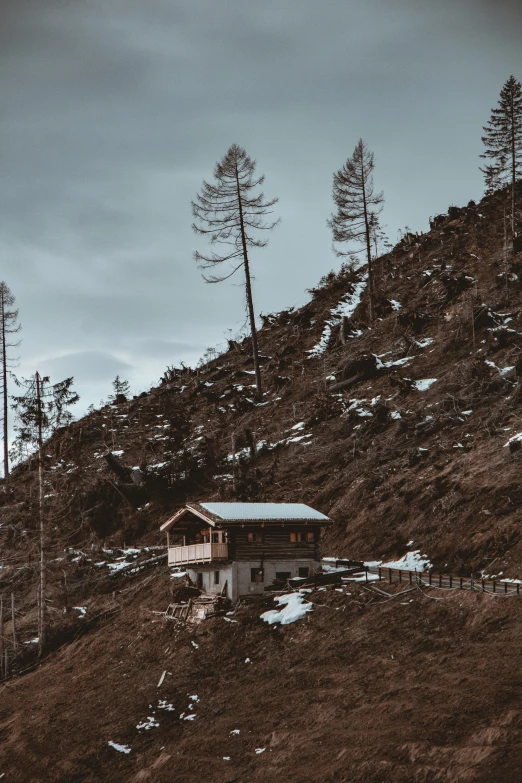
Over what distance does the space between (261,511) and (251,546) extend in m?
2.23

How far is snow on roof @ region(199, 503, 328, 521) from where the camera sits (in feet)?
143

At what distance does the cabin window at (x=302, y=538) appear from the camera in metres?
44.8

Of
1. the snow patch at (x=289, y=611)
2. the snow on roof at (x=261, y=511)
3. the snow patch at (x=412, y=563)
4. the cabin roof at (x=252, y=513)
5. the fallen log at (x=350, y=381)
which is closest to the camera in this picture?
the snow patch at (x=289, y=611)

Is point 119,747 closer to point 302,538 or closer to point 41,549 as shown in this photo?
point 302,538

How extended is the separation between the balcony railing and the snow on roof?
1928 millimetres

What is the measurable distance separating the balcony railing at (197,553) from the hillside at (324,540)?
9.55ft

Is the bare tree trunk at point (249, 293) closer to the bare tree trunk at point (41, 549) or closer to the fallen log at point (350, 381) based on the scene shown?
the fallen log at point (350, 381)

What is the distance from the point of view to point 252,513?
145 feet

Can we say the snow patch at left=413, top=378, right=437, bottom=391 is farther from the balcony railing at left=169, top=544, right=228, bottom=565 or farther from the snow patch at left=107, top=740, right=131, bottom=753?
the snow patch at left=107, top=740, right=131, bottom=753

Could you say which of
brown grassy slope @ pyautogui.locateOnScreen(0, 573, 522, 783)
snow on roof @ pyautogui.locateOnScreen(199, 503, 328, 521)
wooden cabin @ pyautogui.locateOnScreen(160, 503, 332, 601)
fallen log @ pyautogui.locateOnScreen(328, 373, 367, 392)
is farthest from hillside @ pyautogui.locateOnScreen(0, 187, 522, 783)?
snow on roof @ pyautogui.locateOnScreen(199, 503, 328, 521)

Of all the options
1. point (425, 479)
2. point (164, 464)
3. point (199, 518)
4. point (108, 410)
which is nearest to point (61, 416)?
point (199, 518)

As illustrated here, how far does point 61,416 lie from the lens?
158 feet

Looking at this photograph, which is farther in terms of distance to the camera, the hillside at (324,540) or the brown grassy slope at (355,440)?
the brown grassy slope at (355,440)

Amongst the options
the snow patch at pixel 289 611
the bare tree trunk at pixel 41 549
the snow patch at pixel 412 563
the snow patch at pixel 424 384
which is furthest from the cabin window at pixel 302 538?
the snow patch at pixel 424 384
